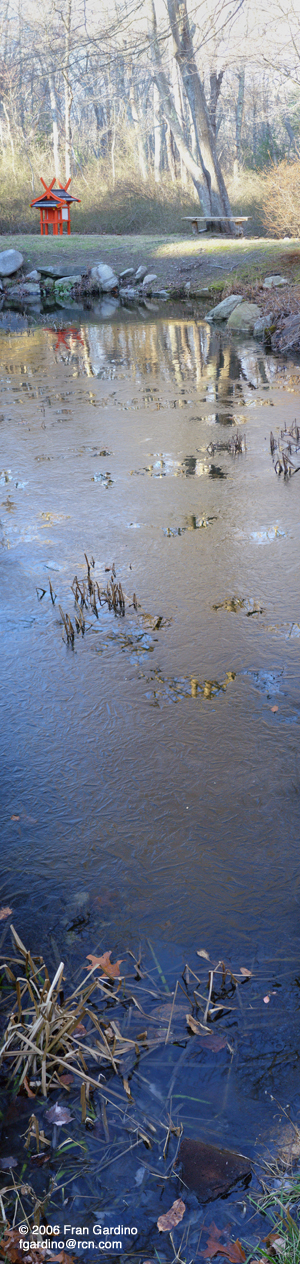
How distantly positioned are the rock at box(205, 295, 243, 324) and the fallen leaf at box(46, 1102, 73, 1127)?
17.2 meters

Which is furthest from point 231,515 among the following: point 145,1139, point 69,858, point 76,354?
point 76,354

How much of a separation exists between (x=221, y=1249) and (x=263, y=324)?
47.8 feet

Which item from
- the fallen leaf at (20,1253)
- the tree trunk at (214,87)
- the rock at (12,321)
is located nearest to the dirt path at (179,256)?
the tree trunk at (214,87)

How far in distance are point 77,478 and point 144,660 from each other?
336 centimetres

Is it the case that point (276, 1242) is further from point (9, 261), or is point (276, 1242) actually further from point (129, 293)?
point (9, 261)

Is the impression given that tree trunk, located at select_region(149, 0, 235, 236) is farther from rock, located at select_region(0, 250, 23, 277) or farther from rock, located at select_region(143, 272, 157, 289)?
rock, located at select_region(0, 250, 23, 277)

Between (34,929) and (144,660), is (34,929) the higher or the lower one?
the lower one

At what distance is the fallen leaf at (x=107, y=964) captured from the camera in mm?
2320

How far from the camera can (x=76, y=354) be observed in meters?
13.4

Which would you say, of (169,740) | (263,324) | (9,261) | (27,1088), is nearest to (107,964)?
(27,1088)

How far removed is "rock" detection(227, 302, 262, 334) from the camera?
15078 mm

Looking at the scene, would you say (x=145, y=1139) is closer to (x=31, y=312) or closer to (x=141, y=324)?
(x=141, y=324)

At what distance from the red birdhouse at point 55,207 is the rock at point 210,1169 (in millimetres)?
29293

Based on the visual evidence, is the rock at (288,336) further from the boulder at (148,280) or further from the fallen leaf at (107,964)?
the fallen leaf at (107,964)
